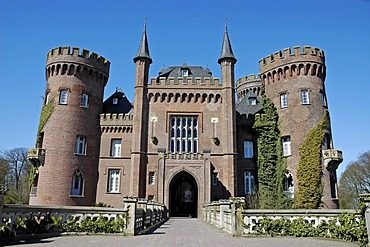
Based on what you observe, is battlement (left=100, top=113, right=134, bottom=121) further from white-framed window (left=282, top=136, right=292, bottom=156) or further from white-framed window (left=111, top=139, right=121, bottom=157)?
white-framed window (left=282, top=136, right=292, bottom=156)

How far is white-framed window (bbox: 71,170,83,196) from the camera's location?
97.3 feet

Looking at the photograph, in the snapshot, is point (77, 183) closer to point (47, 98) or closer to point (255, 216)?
point (47, 98)

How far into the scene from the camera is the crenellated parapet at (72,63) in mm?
31344

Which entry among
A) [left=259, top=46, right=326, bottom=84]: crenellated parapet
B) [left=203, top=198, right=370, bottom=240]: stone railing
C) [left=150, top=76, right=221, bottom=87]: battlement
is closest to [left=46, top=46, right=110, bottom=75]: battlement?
[left=150, top=76, right=221, bottom=87]: battlement

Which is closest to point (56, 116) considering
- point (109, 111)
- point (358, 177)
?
point (109, 111)

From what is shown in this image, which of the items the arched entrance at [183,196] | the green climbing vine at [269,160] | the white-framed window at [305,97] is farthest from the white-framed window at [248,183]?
the white-framed window at [305,97]

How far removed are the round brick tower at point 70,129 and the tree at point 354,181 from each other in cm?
3918

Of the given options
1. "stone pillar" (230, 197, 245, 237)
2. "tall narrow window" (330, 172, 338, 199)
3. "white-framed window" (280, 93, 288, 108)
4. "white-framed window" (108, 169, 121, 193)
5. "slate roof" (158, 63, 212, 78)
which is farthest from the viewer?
"slate roof" (158, 63, 212, 78)

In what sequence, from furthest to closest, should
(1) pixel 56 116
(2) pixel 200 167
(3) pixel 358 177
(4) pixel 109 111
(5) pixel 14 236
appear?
(3) pixel 358 177 < (4) pixel 109 111 < (1) pixel 56 116 < (2) pixel 200 167 < (5) pixel 14 236

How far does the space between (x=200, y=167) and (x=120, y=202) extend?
871cm

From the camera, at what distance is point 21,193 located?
49844mm

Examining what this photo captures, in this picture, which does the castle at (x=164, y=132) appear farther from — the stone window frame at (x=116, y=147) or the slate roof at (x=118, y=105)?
the slate roof at (x=118, y=105)

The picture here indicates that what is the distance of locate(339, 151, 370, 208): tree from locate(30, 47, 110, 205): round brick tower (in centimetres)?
3918

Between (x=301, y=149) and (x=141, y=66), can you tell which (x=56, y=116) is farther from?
(x=301, y=149)
